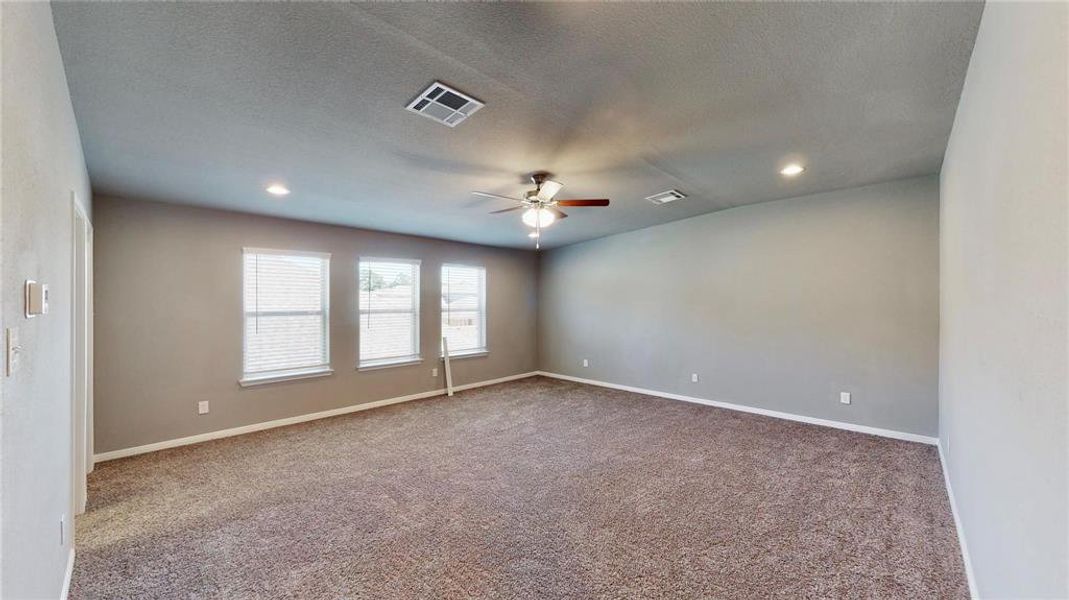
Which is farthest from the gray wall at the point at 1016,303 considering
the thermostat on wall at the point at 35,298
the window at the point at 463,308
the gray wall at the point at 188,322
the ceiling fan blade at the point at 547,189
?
the window at the point at 463,308

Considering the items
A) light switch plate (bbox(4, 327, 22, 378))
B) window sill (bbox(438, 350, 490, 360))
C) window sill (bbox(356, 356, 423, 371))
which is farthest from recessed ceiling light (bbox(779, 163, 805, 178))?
window sill (bbox(356, 356, 423, 371))

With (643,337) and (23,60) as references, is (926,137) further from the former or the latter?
(23,60)

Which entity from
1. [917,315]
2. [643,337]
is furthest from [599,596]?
[643,337]

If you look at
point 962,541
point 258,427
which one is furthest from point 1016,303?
point 258,427

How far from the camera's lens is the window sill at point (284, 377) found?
4422mm

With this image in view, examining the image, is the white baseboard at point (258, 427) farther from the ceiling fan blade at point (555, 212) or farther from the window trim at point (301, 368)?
the ceiling fan blade at point (555, 212)

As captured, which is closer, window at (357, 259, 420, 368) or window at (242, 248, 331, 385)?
window at (242, 248, 331, 385)

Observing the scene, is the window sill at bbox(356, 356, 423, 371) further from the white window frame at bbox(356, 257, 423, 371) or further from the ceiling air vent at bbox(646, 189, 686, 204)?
the ceiling air vent at bbox(646, 189, 686, 204)

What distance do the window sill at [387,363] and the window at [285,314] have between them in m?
0.46

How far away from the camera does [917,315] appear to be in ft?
12.8

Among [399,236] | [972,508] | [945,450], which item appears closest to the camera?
[972,508]

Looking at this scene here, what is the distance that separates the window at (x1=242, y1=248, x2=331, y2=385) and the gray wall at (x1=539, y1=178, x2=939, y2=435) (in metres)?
4.02

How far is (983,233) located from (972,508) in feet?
4.41

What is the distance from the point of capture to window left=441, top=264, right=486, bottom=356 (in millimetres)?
6375
